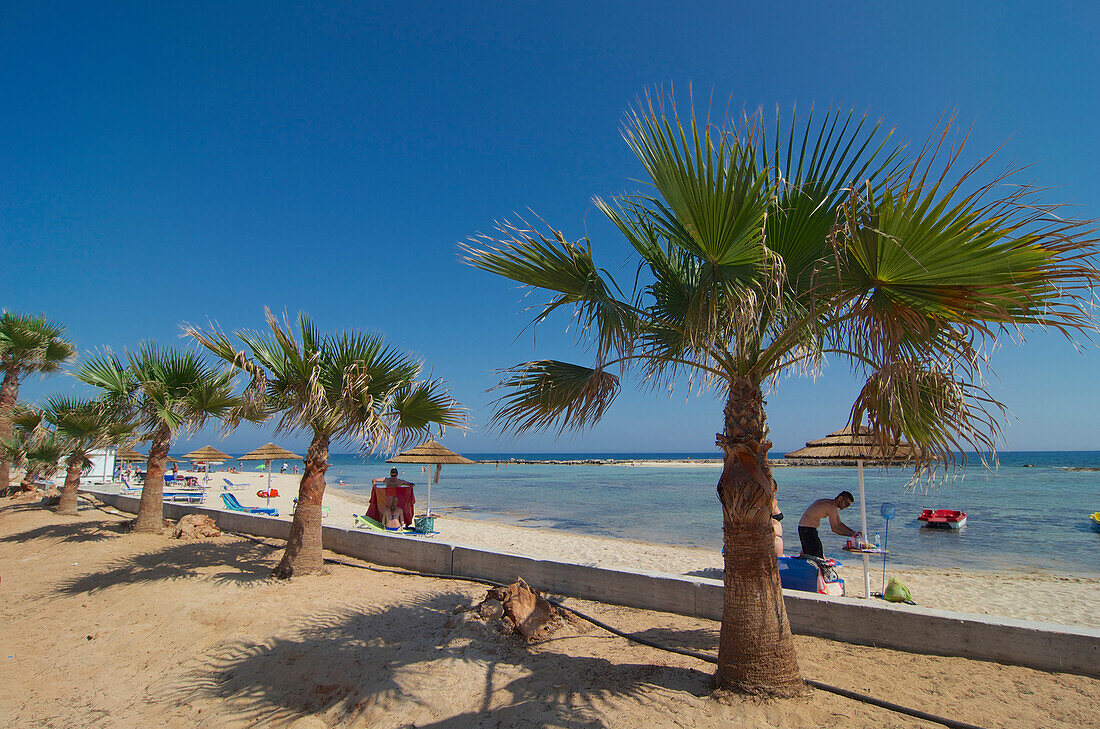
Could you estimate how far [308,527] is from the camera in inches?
272

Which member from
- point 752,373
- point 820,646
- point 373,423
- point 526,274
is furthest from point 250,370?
point 820,646

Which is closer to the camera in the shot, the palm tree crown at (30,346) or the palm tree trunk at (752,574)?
the palm tree trunk at (752,574)

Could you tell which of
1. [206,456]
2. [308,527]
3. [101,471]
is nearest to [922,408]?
[308,527]

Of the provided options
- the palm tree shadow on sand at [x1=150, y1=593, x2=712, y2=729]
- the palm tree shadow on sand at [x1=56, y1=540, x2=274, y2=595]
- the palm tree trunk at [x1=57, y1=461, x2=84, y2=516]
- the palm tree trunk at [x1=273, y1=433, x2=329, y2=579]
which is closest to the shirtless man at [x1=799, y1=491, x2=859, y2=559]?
the palm tree shadow on sand at [x1=150, y1=593, x2=712, y2=729]

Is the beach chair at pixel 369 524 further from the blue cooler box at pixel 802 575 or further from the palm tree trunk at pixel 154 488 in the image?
the blue cooler box at pixel 802 575

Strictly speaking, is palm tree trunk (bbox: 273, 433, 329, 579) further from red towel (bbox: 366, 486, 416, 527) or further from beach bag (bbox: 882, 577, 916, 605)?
beach bag (bbox: 882, 577, 916, 605)

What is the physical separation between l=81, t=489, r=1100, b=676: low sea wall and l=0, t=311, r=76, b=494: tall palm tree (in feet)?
43.8

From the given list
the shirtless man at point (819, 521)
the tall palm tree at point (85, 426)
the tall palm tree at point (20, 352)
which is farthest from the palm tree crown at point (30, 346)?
the shirtless man at point (819, 521)

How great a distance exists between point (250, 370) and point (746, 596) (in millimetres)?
6097

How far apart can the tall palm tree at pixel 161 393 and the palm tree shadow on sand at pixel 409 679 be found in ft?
20.9

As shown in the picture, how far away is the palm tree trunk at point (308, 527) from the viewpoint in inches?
269

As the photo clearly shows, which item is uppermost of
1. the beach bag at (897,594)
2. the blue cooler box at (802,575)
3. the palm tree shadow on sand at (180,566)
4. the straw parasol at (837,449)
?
the straw parasol at (837,449)

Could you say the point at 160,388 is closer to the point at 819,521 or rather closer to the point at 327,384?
the point at 327,384

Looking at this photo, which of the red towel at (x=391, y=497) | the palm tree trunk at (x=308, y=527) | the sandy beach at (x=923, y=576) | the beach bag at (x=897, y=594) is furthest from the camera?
the red towel at (x=391, y=497)
